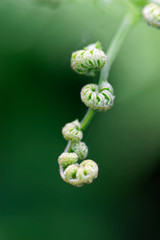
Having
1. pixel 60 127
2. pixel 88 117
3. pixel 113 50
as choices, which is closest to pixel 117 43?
pixel 113 50

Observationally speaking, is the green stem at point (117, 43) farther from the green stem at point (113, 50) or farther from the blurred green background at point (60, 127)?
the blurred green background at point (60, 127)

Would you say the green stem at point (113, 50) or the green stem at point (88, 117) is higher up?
the green stem at point (113, 50)

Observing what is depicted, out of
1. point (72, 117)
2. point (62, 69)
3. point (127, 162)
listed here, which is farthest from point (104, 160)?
point (62, 69)

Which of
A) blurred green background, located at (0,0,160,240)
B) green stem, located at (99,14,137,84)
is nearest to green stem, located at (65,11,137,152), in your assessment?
green stem, located at (99,14,137,84)

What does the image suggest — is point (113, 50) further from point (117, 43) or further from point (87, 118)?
point (87, 118)

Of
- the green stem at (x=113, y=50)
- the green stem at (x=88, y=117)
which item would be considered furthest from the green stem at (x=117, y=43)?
the green stem at (x=88, y=117)
